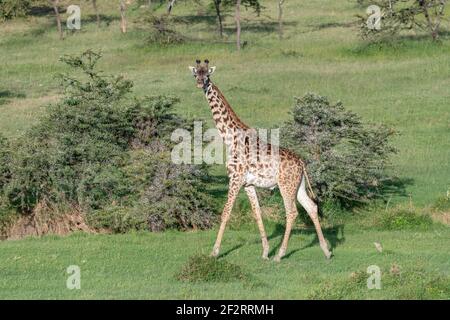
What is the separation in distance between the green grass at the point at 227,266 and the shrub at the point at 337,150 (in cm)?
165

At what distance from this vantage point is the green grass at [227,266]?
48.7ft

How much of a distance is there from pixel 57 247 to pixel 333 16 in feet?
131

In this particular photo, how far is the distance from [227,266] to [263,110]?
784 inches

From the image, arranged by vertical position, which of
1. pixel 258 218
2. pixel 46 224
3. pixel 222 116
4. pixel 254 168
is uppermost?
pixel 222 116

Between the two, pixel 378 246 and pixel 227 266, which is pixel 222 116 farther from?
pixel 378 246

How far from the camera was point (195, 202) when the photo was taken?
69.6ft

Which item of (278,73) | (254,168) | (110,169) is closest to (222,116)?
(254,168)

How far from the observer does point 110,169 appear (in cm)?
2162

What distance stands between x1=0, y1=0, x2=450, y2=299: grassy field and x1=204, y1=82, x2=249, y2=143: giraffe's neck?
1.88 metres

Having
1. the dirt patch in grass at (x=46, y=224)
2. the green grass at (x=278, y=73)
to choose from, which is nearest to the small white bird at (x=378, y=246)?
the green grass at (x=278, y=73)

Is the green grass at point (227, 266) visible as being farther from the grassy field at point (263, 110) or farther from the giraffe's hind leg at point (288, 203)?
the giraffe's hind leg at point (288, 203)

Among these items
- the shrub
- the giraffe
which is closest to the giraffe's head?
the giraffe
